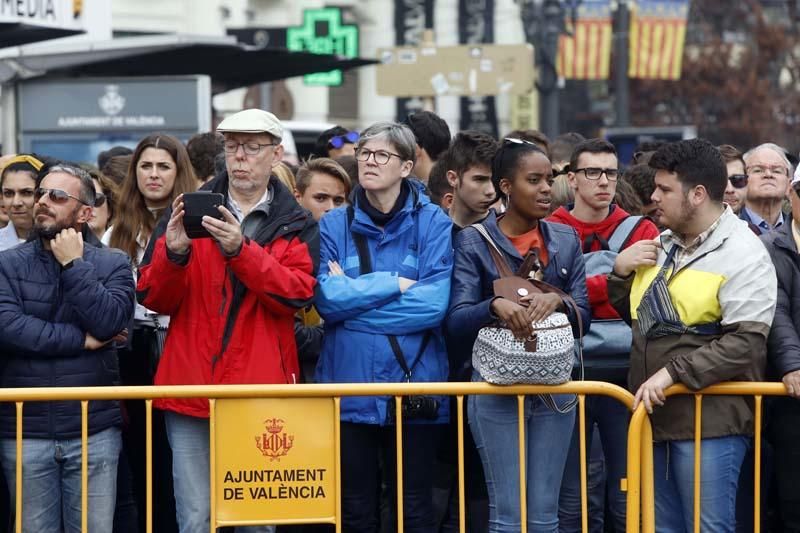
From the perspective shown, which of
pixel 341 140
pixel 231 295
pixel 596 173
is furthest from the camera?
pixel 341 140

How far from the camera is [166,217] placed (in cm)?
661

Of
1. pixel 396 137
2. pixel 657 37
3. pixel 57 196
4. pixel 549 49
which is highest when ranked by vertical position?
pixel 657 37

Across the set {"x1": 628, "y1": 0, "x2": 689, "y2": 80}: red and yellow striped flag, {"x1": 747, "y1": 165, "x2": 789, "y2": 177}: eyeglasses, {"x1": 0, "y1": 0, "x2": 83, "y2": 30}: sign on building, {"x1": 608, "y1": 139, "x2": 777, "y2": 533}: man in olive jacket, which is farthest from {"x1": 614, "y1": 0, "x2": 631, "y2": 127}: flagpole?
{"x1": 608, "y1": 139, "x2": 777, "y2": 533}: man in olive jacket

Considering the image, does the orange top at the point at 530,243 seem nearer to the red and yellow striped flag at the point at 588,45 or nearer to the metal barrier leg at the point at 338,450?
the metal barrier leg at the point at 338,450

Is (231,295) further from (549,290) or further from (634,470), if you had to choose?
(634,470)

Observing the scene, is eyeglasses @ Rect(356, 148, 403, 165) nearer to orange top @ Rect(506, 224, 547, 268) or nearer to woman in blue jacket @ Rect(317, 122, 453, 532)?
woman in blue jacket @ Rect(317, 122, 453, 532)

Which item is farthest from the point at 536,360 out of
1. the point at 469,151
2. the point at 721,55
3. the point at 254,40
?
the point at 721,55

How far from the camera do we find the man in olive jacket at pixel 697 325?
238 inches

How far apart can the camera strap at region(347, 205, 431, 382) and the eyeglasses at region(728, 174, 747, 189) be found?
2859 millimetres

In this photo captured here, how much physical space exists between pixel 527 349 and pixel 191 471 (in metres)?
1.47

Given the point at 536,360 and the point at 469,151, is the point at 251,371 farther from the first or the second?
the point at 469,151

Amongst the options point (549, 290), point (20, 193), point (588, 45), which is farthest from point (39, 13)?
point (588, 45)

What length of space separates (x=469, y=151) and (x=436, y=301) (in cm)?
118

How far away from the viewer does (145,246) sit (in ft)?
24.5
